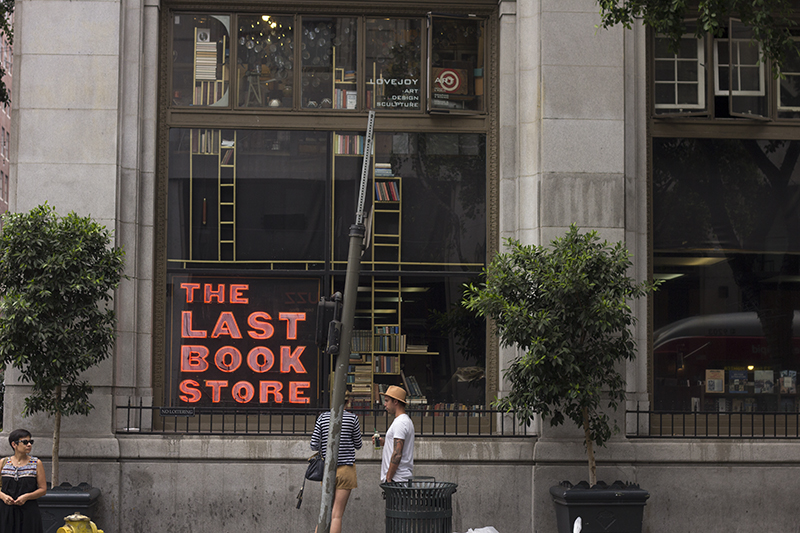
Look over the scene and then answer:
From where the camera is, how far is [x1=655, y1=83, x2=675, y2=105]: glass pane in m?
12.9

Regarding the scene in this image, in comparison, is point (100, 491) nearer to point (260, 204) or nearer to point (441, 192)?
point (260, 204)

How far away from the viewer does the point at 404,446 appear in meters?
9.86

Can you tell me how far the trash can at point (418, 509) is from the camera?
27.9 feet

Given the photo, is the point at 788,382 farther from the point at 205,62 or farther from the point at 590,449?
the point at 205,62

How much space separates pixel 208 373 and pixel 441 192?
13.7 ft

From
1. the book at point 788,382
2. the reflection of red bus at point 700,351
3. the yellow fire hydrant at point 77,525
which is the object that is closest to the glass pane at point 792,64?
the reflection of red bus at point 700,351

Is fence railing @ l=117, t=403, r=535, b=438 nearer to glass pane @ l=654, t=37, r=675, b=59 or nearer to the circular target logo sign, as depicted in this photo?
the circular target logo sign

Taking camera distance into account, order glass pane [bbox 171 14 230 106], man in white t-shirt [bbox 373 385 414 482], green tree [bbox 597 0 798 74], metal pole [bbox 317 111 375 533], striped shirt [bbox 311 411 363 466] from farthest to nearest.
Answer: glass pane [bbox 171 14 230 106]
striped shirt [bbox 311 411 363 466]
man in white t-shirt [bbox 373 385 414 482]
green tree [bbox 597 0 798 74]
metal pole [bbox 317 111 375 533]

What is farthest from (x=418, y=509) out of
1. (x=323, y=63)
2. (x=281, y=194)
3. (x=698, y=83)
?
(x=698, y=83)

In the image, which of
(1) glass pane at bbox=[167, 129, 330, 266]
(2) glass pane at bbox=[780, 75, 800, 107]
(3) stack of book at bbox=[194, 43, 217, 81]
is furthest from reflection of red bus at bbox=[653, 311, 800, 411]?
(3) stack of book at bbox=[194, 43, 217, 81]

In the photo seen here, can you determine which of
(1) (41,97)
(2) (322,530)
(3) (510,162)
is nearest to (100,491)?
(2) (322,530)

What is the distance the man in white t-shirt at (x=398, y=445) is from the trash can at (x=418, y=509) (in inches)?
40.5

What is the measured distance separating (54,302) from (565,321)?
20.4 ft

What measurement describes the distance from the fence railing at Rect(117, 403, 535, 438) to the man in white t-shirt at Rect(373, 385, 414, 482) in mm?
1794
